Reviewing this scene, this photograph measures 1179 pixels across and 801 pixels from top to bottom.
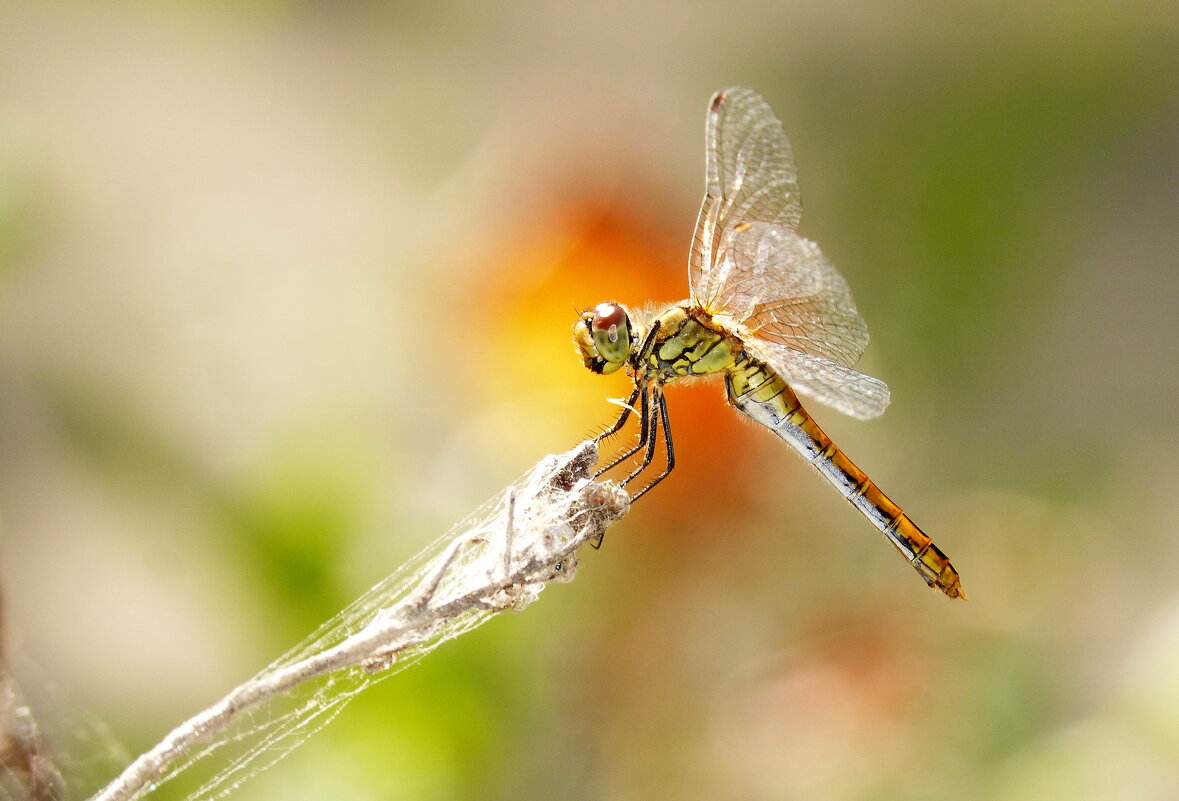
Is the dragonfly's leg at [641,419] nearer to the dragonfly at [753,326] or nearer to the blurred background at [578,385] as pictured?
the dragonfly at [753,326]

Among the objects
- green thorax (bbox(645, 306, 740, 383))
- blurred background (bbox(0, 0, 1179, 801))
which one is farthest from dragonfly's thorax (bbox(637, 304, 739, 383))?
blurred background (bbox(0, 0, 1179, 801))

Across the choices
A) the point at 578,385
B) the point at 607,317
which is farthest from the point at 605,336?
the point at 578,385

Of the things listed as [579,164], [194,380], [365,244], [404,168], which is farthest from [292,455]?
[404,168]

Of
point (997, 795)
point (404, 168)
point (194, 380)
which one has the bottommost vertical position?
point (997, 795)

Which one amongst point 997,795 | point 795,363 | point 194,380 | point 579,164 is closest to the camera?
point 795,363

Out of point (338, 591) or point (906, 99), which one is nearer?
point (338, 591)

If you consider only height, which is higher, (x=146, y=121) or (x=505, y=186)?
(x=146, y=121)

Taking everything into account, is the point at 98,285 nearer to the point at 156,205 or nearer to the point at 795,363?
the point at 156,205

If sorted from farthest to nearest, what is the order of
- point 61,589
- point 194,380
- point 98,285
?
point 98,285, point 194,380, point 61,589
